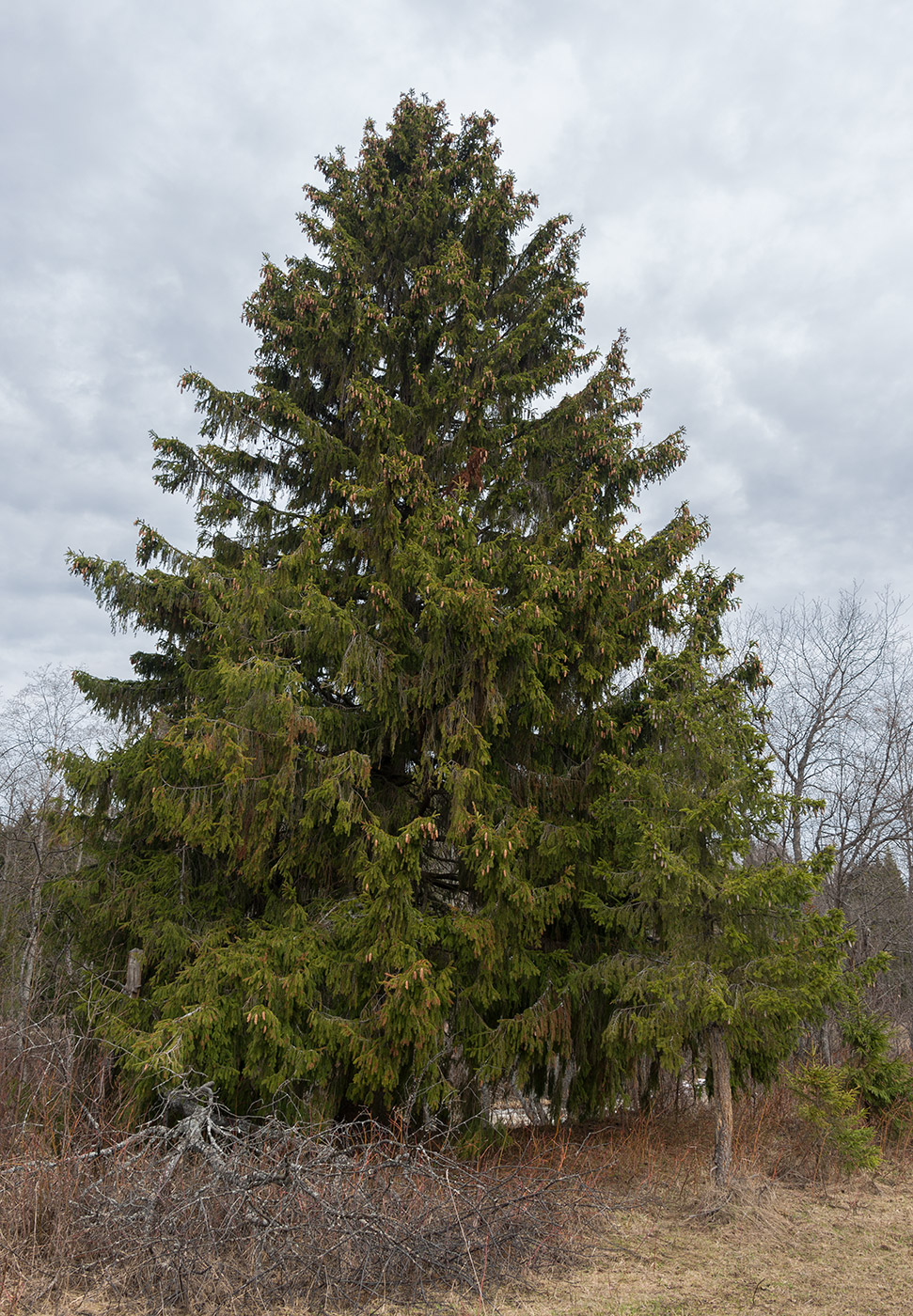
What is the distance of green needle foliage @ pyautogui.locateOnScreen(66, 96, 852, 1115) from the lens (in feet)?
23.8

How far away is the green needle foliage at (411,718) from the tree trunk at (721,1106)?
416 millimetres

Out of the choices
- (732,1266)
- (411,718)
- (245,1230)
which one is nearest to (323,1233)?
(245,1230)

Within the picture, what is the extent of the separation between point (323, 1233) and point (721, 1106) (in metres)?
4.22

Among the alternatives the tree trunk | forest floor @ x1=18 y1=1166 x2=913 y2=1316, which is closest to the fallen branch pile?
forest floor @ x1=18 y1=1166 x2=913 y2=1316

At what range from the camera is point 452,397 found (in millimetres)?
9891

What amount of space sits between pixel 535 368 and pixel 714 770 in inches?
225

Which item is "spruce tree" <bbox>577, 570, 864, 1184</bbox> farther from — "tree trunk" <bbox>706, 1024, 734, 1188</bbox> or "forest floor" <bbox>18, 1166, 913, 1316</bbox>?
"forest floor" <bbox>18, 1166, 913, 1316</bbox>

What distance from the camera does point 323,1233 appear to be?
4559mm

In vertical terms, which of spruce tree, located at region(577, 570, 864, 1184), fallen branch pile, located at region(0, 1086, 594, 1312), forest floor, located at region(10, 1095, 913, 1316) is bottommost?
forest floor, located at region(10, 1095, 913, 1316)

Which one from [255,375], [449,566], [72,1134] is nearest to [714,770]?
[449,566]

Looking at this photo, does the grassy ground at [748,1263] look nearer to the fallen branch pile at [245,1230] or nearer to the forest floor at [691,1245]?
the forest floor at [691,1245]

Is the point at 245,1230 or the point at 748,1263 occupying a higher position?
the point at 245,1230

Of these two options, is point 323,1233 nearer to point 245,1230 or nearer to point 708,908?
point 245,1230

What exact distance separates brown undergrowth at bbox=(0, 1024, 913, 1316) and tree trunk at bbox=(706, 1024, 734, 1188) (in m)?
0.20
